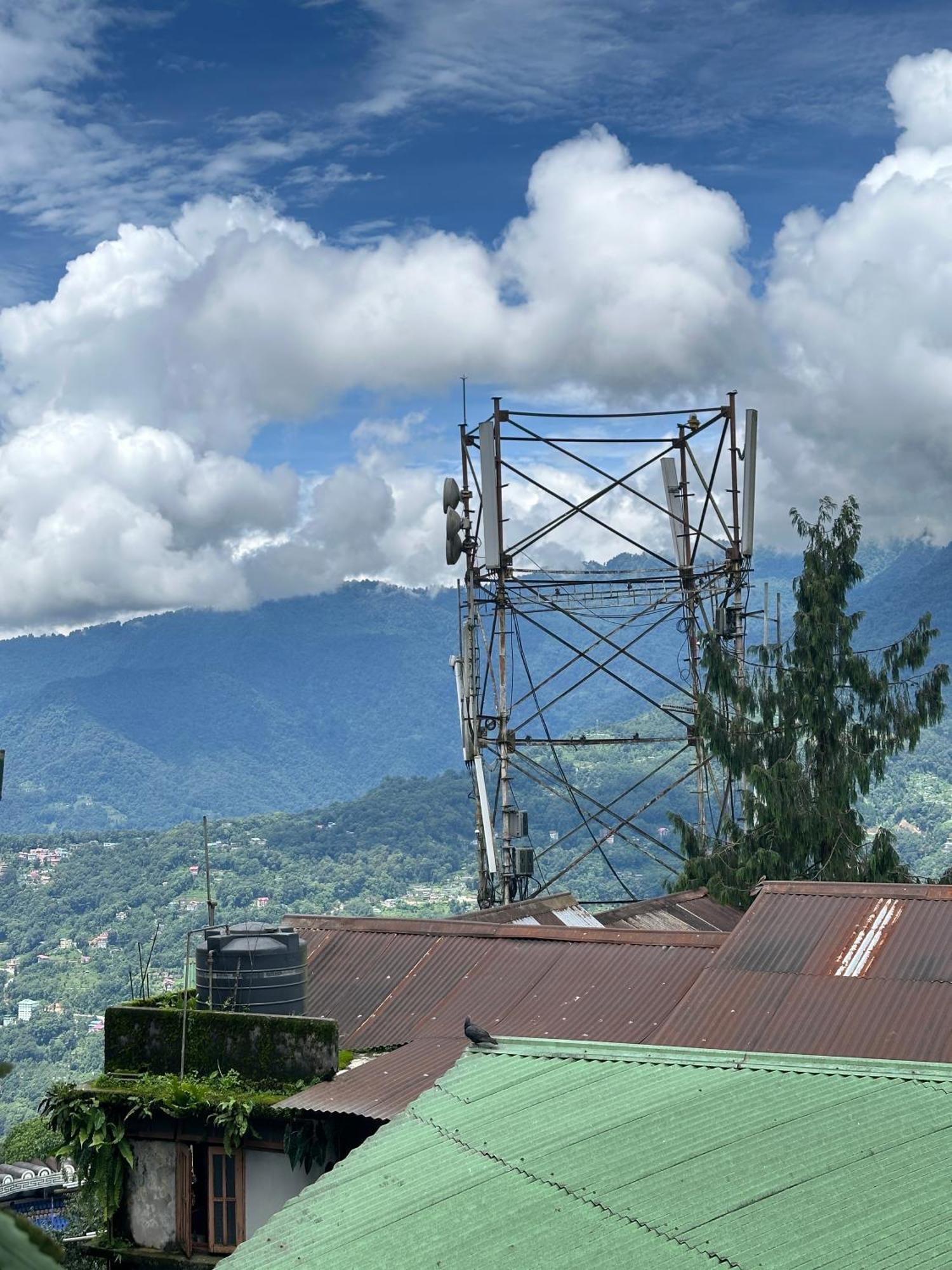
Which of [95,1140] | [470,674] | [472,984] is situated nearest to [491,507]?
[470,674]

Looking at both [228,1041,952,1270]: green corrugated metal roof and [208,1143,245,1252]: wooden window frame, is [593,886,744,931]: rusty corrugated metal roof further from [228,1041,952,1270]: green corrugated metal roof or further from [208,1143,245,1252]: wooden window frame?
[228,1041,952,1270]: green corrugated metal roof

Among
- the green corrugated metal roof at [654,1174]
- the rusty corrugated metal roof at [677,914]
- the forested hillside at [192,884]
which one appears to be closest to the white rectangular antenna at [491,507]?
the rusty corrugated metal roof at [677,914]

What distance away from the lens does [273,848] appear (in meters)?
154

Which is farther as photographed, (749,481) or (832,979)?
(749,481)

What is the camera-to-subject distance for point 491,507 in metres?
26.7

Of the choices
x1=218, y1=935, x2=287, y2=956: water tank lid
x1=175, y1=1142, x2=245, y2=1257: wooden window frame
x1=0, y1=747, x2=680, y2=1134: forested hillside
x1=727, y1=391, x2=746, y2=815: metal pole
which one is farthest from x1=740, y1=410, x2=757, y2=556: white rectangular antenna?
x1=0, y1=747, x2=680, y2=1134: forested hillside

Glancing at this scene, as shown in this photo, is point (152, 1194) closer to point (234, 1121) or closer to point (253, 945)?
point (234, 1121)

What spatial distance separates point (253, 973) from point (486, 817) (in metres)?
11.1

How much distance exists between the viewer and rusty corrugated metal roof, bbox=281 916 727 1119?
14.4 meters

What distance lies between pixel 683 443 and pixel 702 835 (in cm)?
779

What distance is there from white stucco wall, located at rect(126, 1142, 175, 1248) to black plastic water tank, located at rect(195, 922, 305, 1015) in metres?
1.69

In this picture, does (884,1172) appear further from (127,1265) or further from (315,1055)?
(127,1265)

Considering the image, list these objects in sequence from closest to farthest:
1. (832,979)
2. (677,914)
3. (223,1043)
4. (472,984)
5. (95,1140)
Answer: (95,1140)
(223,1043)
(832,979)
(472,984)
(677,914)

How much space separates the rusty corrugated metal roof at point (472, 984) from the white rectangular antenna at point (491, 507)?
922cm
